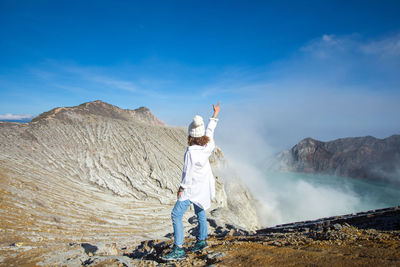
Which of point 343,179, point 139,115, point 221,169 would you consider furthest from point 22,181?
point 343,179

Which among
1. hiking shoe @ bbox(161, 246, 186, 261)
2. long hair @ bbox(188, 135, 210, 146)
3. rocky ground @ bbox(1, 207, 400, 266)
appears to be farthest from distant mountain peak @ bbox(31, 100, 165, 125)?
hiking shoe @ bbox(161, 246, 186, 261)

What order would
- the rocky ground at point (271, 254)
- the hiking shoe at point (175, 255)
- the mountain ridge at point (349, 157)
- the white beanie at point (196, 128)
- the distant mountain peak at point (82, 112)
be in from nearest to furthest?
the rocky ground at point (271, 254) → the hiking shoe at point (175, 255) → the white beanie at point (196, 128) → the distant mountain peak at point (82, 112) → the mountain ridge at point (349, 157)

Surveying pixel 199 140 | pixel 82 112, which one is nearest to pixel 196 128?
pixel 199 140

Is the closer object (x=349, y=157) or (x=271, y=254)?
(x=271, y=254)

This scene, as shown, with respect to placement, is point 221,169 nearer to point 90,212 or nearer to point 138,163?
point 138,163

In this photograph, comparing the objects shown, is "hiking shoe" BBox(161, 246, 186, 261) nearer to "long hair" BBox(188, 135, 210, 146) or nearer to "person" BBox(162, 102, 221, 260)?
"person" BBox(162, 102, 221, 260)

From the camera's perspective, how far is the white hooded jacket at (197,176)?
13.8 feet

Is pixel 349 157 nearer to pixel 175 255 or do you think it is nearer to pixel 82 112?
pixel 82 112

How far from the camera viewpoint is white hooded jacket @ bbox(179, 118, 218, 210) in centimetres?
420

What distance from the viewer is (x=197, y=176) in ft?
14.2

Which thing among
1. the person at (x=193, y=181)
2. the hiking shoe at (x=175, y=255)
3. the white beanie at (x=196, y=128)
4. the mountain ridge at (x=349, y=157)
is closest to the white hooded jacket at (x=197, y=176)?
the person at (x=193, y=181)

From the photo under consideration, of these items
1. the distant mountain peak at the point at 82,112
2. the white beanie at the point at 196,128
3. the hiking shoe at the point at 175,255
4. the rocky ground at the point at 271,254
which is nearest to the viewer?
the rocky ground at the point at 271,254

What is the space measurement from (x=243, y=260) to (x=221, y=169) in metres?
21.0

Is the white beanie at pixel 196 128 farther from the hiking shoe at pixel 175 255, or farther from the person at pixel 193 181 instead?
the hiking shoe at pixel 175 255
